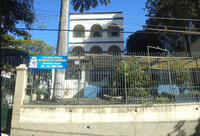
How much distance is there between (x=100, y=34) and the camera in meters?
22.8

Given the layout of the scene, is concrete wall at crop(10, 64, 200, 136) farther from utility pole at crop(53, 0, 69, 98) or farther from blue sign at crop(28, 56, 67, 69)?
blue sign at crop(28, 56, 67, 69)

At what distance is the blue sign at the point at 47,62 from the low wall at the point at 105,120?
1886 mm

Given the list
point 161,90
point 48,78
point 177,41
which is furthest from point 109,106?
point 177,41

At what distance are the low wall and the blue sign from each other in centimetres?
189

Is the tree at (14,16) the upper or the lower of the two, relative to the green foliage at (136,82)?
upper

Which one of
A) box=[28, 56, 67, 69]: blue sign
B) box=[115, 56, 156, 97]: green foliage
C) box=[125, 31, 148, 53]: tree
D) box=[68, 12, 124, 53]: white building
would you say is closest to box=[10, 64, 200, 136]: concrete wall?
box=[115, 56, 156, 97]: green foliage

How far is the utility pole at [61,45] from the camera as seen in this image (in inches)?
300

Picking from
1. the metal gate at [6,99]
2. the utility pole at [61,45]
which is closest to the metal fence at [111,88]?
the utility pole at [61,45]

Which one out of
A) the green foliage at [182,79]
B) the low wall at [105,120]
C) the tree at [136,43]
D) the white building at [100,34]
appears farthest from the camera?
the tree at [136,43]

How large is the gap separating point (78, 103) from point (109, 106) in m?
1.42

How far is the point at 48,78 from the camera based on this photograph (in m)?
7.52

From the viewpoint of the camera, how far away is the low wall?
6.50m

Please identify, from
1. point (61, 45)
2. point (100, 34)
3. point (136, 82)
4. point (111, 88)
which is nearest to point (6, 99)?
point (61, 45)

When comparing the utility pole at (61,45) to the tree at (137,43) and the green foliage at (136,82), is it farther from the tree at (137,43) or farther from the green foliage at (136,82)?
the tree at (137,43)
